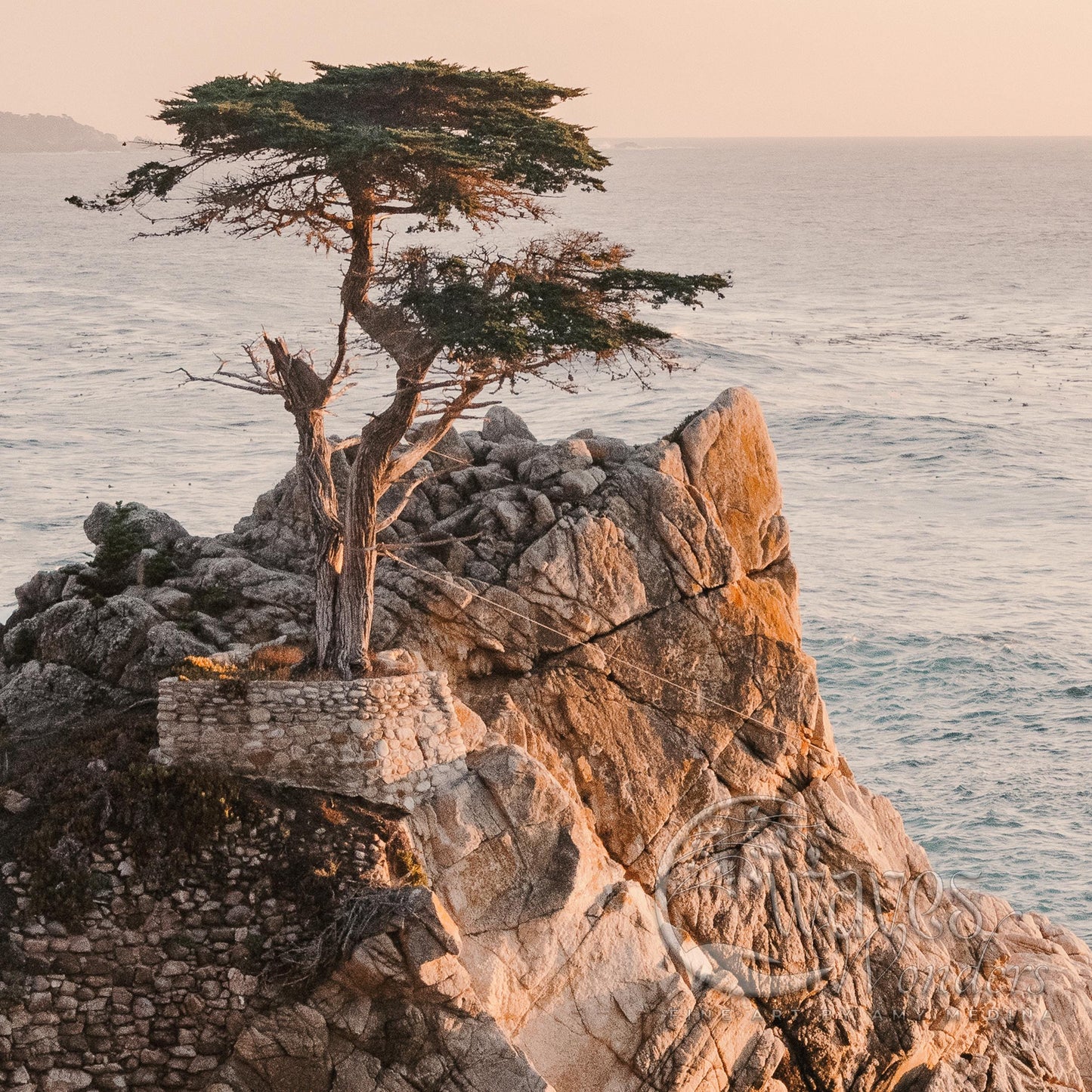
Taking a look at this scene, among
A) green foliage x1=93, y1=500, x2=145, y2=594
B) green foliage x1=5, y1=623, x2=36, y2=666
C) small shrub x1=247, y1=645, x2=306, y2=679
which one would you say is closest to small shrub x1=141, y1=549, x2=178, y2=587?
green foliage x1=93, y1=500, x2=145, y2=594

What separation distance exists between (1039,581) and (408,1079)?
136ft

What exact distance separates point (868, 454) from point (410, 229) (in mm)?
49116

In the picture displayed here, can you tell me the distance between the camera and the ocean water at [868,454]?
42.4 metres

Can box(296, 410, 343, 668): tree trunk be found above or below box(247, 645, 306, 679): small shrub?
above

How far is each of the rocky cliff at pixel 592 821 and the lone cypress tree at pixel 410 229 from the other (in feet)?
7.64

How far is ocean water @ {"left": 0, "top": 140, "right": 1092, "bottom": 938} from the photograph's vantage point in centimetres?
4238

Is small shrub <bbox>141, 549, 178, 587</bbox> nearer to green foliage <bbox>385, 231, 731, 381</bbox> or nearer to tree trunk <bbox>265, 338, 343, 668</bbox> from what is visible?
tree trunk <bbox>265, 338, 343, 668</bbox>

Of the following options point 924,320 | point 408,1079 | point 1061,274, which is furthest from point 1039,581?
point 1061,274

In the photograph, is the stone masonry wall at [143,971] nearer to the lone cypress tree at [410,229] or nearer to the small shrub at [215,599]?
the lone cypress tree at [410,229]

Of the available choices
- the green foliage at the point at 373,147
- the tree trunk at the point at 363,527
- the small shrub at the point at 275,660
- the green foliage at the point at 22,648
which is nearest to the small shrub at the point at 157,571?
the green foliage at the point at 22,648

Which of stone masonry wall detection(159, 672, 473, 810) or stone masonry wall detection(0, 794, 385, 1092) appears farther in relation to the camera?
stone masonry wall detection(159, 672, 473, 810)

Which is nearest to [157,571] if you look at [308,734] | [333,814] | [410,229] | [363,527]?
[363,527]

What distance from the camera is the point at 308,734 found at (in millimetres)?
20281

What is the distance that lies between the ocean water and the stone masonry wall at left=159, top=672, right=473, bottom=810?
71.5 feet
